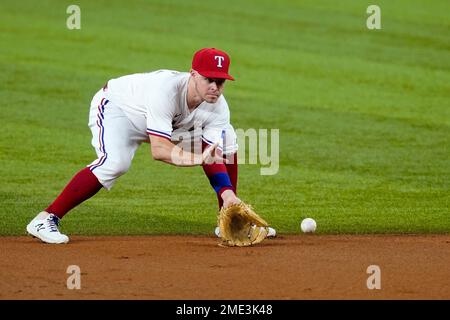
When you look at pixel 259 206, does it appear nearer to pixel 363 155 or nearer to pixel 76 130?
pixel 363 155

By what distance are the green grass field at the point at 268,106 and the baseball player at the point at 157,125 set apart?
808 millimetres

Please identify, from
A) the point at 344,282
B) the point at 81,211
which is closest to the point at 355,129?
the point at 81,211

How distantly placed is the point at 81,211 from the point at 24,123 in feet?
12.1

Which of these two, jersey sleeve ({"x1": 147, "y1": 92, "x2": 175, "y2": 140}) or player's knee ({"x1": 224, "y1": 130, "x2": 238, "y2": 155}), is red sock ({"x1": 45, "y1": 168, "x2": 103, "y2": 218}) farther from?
player's knee ({"x1": 224, "y1": 130, "x2": 238, "y2": 155})

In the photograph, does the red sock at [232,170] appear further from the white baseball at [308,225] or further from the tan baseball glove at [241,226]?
the white baseball at [308,225]

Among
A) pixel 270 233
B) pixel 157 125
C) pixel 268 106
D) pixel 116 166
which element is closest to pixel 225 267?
pixel 157 125

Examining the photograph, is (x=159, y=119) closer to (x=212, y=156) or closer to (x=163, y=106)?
(x=163, y=106)

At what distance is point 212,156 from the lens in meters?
7.10

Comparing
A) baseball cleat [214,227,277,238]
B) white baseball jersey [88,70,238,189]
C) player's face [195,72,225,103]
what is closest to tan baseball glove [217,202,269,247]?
baseball cleat [214,227,277,238]

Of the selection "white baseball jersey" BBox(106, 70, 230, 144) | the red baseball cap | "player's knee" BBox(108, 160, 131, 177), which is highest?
the red baseball cap

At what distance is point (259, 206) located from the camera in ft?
A: 31.2

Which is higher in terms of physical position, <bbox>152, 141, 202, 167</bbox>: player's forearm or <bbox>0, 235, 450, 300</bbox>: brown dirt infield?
<bbox>152, 141, 202, 167</bbox>: player's forearm

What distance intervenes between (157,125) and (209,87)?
16.9 inches

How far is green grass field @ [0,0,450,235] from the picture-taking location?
934 centimetres
